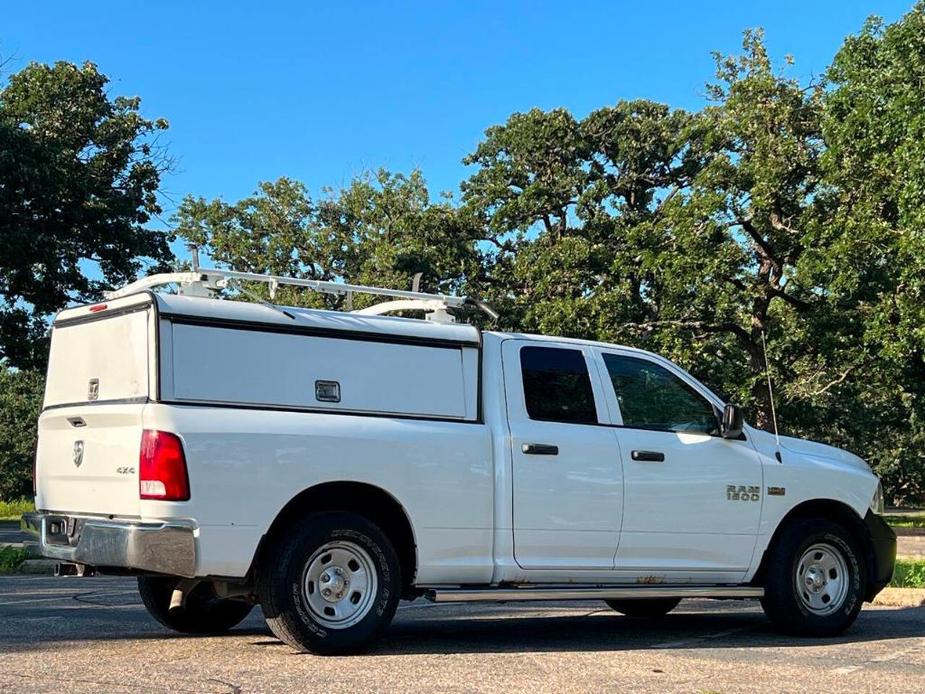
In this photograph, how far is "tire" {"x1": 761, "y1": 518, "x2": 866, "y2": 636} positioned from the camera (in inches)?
330

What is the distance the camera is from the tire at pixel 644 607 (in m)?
9.59

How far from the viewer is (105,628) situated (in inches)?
320

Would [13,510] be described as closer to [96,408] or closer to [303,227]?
[303,227]

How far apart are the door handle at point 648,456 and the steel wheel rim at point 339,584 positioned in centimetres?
211

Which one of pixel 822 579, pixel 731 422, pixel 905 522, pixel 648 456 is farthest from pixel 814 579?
pixel 905 522

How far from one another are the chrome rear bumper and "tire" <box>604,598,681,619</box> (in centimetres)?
443

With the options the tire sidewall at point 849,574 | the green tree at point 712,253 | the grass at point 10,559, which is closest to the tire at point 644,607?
the tire sidewall at point 849,574

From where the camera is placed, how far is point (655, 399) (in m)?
8.33

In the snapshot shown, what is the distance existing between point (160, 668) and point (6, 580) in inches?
283

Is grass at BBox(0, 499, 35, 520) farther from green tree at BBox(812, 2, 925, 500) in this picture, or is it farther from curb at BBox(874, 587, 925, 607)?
curb at BBox(874, 587, 925, 607)

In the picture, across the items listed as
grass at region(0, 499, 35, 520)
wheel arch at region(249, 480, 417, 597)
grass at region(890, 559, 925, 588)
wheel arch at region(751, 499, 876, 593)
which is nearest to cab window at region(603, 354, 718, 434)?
wheel arch at region(751, 499, 876, 593)

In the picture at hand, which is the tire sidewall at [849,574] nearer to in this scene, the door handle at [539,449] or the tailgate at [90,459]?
the door handle at [539,449]

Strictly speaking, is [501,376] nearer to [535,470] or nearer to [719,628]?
[535,470]

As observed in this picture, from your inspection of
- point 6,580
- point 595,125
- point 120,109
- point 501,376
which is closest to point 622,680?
point 501,376
